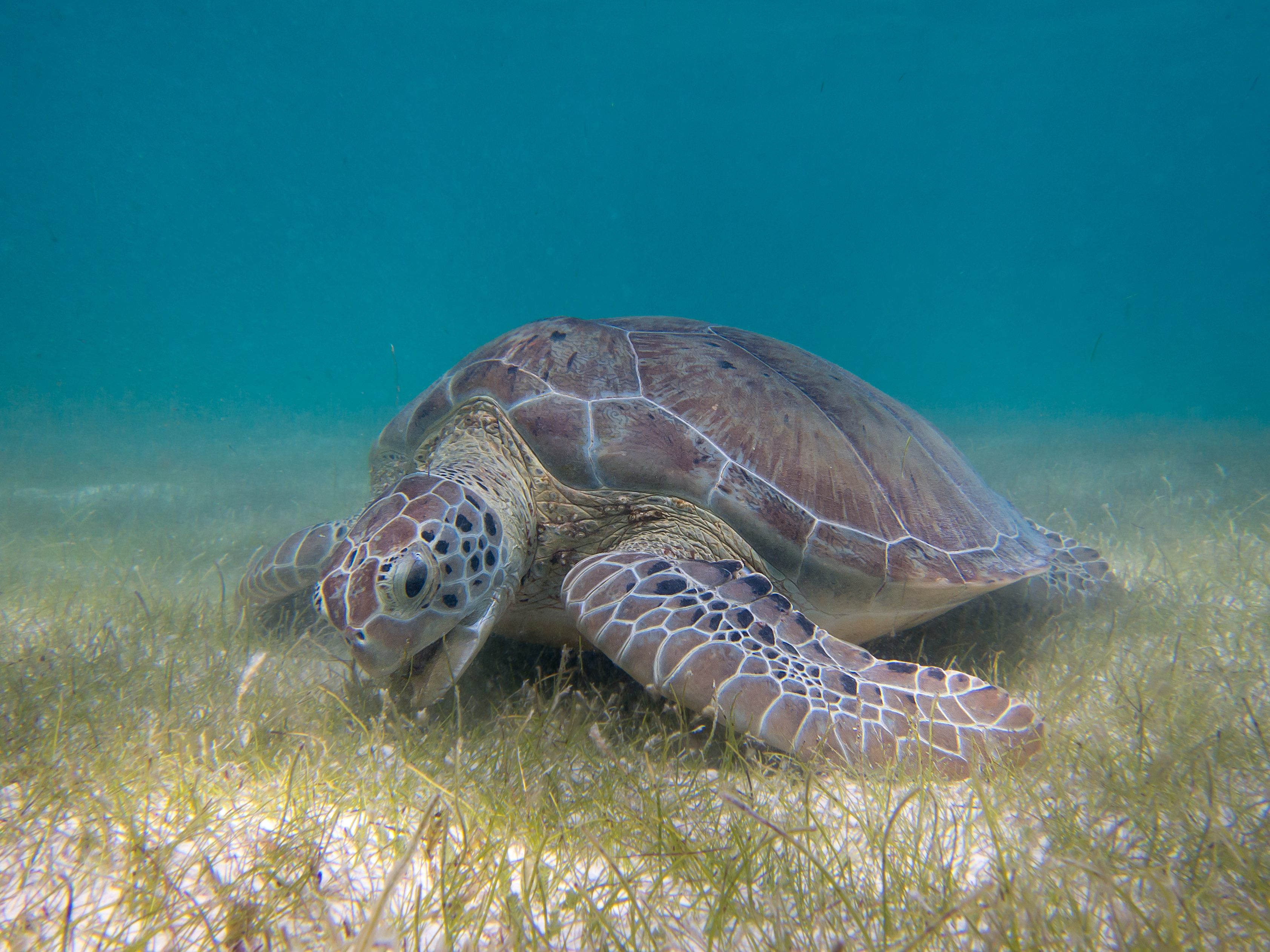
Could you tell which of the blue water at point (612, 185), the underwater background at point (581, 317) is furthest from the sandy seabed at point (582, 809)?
the blue water at point (612, 185)

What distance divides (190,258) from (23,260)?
13.1m

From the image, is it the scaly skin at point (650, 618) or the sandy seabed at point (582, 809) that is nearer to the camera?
the sandy seabed at point (582, 809)

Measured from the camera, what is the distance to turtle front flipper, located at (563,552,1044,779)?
58.4 inches

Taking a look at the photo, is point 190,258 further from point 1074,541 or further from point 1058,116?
point 1058,116

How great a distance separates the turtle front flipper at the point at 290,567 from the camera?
265 cm

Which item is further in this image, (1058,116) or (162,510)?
(1058,116)

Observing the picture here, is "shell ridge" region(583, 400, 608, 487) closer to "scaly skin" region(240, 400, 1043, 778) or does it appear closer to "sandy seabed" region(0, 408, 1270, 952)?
"scaly skin" region(240, 400, 1043, 778)

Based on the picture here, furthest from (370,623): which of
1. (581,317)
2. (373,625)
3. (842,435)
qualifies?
(581,317)

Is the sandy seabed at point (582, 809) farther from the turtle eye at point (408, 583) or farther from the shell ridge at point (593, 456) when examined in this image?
the shell ridge at point (593, 456)

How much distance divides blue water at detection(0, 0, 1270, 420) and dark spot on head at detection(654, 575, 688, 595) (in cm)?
2430

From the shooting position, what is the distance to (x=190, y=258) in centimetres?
5516

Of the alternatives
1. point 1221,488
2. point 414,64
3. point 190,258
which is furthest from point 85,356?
point 1221,488

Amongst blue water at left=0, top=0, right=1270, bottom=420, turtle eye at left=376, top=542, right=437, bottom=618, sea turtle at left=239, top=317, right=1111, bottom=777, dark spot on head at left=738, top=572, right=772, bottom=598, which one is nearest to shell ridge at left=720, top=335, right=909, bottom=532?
sea turtle at left=239, top=317, right=1111, bottom=777

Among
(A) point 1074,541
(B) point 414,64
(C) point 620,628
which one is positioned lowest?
(C) point 620,628
